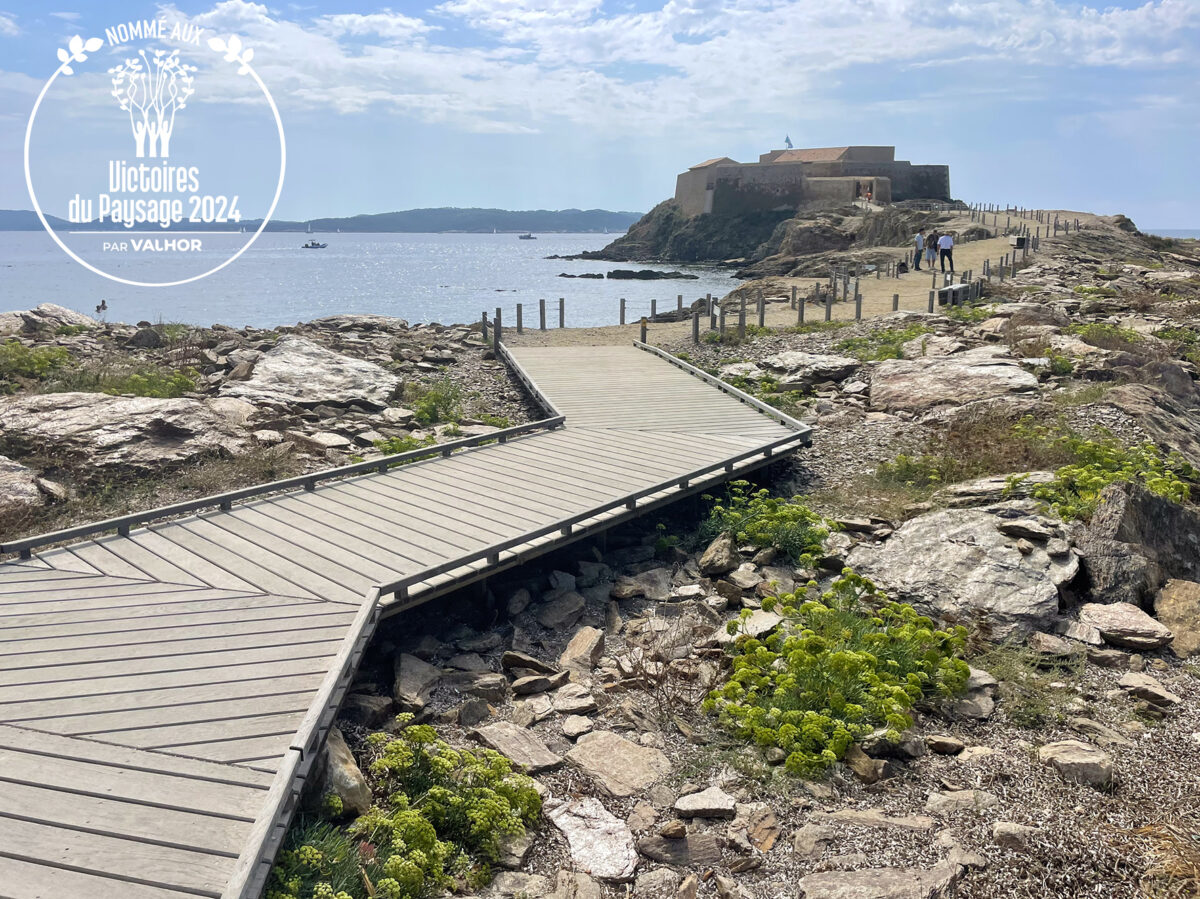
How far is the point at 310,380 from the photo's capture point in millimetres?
15664

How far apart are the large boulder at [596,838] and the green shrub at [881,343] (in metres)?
14.5

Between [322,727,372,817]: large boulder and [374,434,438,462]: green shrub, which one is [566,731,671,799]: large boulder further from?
[374,434,438,462]: green shrub

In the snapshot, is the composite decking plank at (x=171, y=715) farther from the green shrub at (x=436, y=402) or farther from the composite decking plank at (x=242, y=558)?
the green shrub at (x=436, y=402)

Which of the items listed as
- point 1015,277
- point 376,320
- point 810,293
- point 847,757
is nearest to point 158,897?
point 847,757

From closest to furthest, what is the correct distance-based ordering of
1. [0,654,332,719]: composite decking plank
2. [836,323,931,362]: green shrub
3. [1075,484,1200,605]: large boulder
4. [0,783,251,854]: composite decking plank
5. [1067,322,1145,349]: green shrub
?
[0,783,251,854]: composite decking plank
[0,654,332,719]: composite decking plank
[1075,484,1200,605]: large boulder
[1067,322,1145,349]: green shrub
[836,323,931,362]: green shrub

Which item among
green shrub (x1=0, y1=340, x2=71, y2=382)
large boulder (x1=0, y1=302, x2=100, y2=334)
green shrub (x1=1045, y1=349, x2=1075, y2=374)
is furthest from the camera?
large boulder (x1=0, y1=302, x2=100, y2=334)

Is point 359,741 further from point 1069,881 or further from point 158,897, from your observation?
point 1069,881

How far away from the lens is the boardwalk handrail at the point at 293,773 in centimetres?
391

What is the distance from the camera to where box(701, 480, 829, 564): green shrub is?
953 cm

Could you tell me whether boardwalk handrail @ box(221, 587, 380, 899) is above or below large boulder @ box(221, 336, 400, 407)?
below

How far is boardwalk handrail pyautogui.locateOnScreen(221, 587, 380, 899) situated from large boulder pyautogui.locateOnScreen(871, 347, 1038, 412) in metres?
11.1

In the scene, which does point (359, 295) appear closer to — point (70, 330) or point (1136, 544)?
point (70, 330)

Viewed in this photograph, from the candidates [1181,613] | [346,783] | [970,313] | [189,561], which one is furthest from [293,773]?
[970,313]

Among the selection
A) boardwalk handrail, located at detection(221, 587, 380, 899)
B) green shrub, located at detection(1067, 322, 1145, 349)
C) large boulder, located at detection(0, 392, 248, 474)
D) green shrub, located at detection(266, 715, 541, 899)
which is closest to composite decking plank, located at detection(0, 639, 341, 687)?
boardwalk handrail, located at detection(221, 587, 380, 899)
